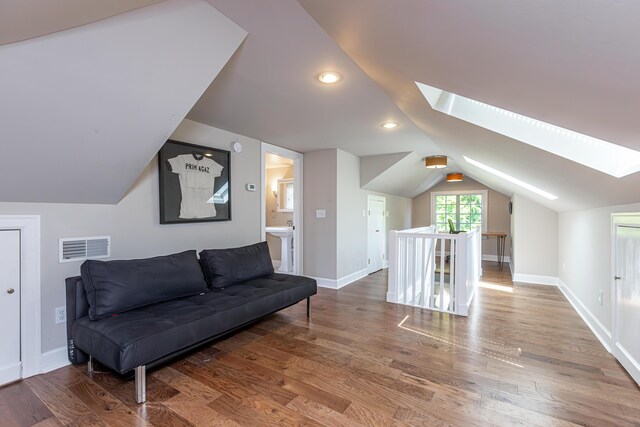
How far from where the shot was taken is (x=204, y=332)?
6.93 feet

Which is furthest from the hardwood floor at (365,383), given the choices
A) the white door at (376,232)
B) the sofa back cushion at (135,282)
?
the white door at (376,232)

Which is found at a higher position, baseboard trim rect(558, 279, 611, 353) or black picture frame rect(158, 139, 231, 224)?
black picture frame rect(158, 139, 231, 224)

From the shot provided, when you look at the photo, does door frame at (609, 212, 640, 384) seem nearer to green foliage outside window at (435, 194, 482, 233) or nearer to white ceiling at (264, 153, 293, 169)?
white ceiling at (264, 153, 293, 169)

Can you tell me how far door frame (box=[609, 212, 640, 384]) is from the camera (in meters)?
2.04

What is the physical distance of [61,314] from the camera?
228 centimetres

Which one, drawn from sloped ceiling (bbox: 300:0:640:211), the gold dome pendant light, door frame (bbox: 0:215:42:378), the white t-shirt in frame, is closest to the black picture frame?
the white t-shirt in frame

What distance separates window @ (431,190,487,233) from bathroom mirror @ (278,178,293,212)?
4056 millimetres

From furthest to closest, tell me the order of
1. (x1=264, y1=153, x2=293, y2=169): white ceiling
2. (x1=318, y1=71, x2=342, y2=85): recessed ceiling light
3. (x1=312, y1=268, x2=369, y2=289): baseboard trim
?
(x1=264, y1=153, x2=293, y2=169): white ceiling
(x1=312, y1=268, x2=369, y2=289): baseboard trim
(x1=318, y1=71, x2=342, y2=85): recessed ceiling light

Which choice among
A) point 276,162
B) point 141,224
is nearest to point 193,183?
point 141,224

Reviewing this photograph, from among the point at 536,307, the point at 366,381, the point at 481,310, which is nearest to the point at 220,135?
the point at 366,381

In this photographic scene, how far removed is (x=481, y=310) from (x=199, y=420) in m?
3.23

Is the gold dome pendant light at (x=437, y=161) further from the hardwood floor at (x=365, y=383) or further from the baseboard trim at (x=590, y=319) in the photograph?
the hardwood floor at (x=365, y=383)

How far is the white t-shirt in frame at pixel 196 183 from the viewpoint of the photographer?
2996 millimetres

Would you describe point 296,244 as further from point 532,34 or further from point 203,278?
point 532,34
